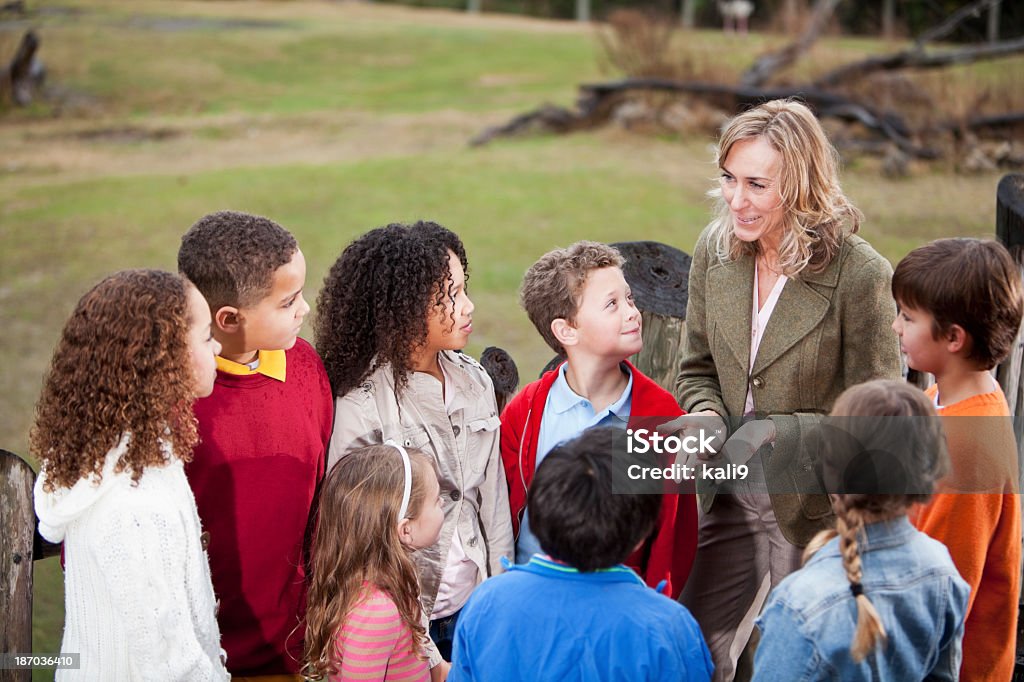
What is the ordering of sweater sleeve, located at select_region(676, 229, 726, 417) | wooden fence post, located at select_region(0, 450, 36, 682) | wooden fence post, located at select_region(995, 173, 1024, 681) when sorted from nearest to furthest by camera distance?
wooden fence post, located at select_region(0, 450, 36, 682) → sweater sleeve, located at select_region(676, 229, 726, 417) → wooden fence post, located at select_region(995, 173, 1024, 681)

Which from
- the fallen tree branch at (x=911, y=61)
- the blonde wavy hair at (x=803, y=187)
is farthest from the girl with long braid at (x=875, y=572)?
the fallen tree branch at (x=911, y=61)

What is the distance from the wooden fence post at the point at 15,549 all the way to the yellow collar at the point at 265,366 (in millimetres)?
514

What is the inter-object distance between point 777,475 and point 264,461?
129 centimetres

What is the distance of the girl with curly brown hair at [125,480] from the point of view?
219cm

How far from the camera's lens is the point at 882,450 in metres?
2.03

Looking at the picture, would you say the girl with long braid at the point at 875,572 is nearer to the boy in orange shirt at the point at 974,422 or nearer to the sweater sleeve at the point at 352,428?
the boy in orange shirt at the point at 974,422

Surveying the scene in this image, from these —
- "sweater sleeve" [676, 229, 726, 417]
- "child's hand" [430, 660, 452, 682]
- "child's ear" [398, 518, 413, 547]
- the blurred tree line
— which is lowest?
"child's hand" [430, 660, 452, 682]

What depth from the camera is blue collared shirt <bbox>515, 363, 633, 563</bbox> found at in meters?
2.86

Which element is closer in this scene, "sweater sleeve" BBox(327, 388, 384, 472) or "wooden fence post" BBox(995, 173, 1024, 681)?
"sweater sleeve" BBox(327, 388, 384, 472)

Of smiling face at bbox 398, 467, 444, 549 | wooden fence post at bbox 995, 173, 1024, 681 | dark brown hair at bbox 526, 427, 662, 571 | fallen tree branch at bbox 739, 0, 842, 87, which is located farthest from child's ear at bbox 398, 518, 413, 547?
fallen tree branch at bbox 739, 0, 842, 87

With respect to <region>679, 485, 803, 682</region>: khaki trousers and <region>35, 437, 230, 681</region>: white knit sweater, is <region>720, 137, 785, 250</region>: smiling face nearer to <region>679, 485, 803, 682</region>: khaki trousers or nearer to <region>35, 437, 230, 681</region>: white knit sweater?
<region>679, 485, 803, 682</region>: khaki trousers

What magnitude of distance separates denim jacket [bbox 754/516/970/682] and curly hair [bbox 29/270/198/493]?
130cm

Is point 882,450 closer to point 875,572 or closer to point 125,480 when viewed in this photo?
point 875,572

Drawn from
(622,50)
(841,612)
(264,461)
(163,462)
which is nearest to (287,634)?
(264,461)
